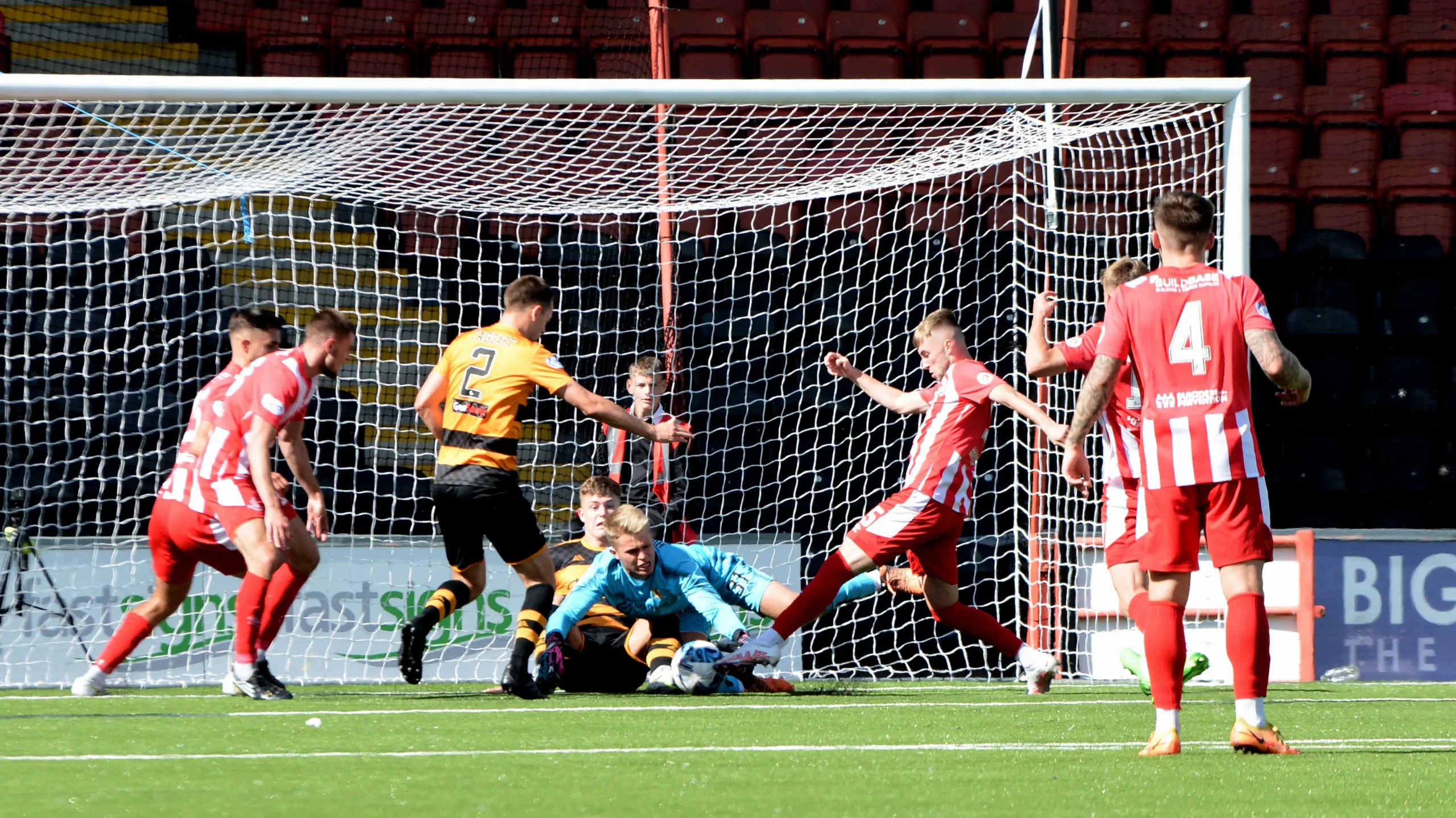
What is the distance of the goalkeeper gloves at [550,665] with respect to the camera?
6031mm

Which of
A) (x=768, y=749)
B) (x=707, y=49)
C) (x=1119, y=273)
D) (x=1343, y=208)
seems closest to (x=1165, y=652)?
(x=768, y=749)

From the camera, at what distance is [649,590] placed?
6438 millimetres

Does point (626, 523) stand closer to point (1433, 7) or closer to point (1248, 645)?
point (1248, 645)

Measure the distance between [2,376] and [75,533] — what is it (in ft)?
4.81

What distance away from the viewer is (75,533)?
27.4ft

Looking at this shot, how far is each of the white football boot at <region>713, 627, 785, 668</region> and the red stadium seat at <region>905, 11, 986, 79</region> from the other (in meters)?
6.68

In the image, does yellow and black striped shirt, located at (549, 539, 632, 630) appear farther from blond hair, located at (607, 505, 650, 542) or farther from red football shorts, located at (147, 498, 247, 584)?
red football shorts, located at (147, 498, 247, 584)

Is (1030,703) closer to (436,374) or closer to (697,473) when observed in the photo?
(436,374)

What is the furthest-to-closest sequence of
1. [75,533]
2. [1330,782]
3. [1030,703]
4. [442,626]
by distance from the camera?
[75,533] → [442,626] → [1030,703] → [1330,782]

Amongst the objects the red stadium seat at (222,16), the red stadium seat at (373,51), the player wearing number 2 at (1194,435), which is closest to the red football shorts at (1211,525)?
the player wearing number 2 at (1194,435)

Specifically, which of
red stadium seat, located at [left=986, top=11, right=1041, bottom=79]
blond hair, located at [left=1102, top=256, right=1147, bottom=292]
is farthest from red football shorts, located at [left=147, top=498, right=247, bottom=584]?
red stadium seat, located at [left=986, top=11, right=1041, bottom=79]

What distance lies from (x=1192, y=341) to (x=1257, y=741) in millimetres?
1007

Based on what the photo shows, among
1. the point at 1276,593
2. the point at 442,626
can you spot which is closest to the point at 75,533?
the point at 442,626

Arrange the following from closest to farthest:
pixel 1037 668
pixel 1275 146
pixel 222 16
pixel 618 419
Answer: pixel 618 419
pixel 1037 668
pixel 1275 146
pixel 222 16
